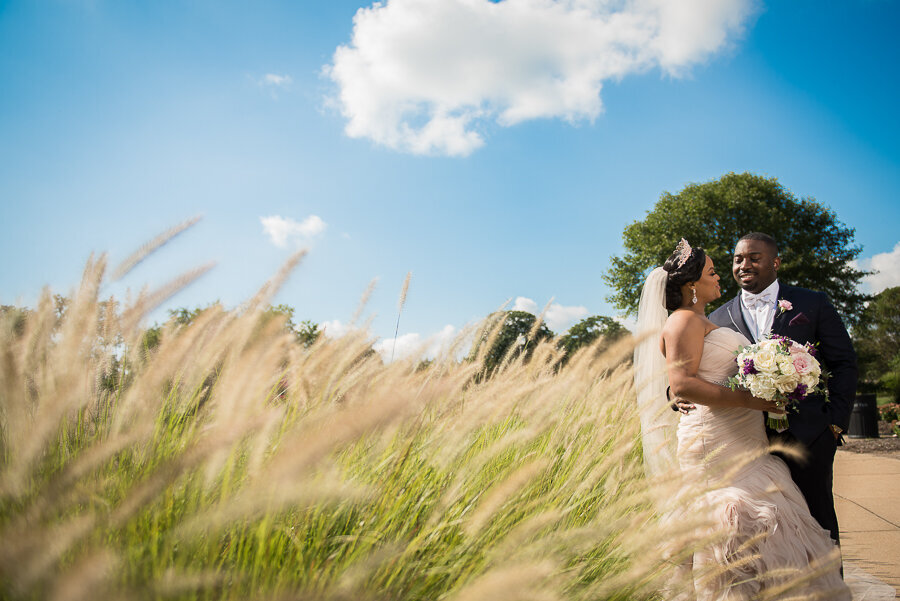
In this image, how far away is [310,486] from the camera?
4.50 ft

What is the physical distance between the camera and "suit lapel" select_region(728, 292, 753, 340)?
3.97 metres

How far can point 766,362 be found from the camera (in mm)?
2934

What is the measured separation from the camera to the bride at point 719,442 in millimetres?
2434

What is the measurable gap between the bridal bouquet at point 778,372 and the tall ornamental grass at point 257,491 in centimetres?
132

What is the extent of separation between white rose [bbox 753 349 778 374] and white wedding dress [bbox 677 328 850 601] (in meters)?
0.26

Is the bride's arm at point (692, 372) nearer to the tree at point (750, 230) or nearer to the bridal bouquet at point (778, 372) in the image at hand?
Result: the bridal bouquet at point (778, 372)

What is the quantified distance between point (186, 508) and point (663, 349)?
283 centimetres

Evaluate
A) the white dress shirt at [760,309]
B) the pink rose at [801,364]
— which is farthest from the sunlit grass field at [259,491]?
the white dress shirt at [760,309]

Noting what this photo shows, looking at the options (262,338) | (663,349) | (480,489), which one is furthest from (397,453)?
(663,349)

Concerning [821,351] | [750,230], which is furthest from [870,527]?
[750,230]

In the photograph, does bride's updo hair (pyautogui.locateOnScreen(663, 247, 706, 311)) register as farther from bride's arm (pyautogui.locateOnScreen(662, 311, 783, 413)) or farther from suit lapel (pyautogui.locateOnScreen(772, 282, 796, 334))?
suit lapel (pyautogui.locateOnScreen(772, 282, 796, 334))

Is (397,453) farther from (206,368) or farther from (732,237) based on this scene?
(732,237)

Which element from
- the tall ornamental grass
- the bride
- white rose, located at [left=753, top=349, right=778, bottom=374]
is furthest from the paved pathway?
the tall ornamental grass

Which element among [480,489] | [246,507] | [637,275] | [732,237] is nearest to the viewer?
[246,507]
